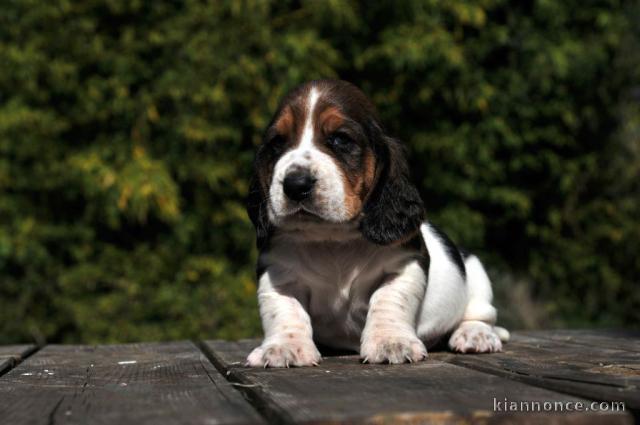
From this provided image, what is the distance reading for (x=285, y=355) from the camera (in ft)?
10.6

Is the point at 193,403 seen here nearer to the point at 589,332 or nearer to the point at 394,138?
the point at 394,138

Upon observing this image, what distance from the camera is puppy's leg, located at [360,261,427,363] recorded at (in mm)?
3270

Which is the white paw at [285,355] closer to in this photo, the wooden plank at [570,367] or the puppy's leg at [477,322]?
the wooden plank at [570,367]

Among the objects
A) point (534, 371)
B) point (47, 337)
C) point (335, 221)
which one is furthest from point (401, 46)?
point (534, 371)

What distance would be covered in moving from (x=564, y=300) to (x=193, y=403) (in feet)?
26.3

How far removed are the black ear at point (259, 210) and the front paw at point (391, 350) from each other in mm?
744

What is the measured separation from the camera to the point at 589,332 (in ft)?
16.7

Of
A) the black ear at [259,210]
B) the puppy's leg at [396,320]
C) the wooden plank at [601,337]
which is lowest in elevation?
the wooden plank at [601,337]

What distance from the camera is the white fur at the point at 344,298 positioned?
339cm

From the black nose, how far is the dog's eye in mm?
321

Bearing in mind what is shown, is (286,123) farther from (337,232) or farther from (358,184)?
(337,232)

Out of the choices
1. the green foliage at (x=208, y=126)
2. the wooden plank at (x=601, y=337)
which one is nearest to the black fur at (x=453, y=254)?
the wooden plank at (x=601, y=337)

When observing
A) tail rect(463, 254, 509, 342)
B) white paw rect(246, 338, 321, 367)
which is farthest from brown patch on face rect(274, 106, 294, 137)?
tail rect(463, 254, 509, 342)

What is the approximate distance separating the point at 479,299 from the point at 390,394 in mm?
2308
